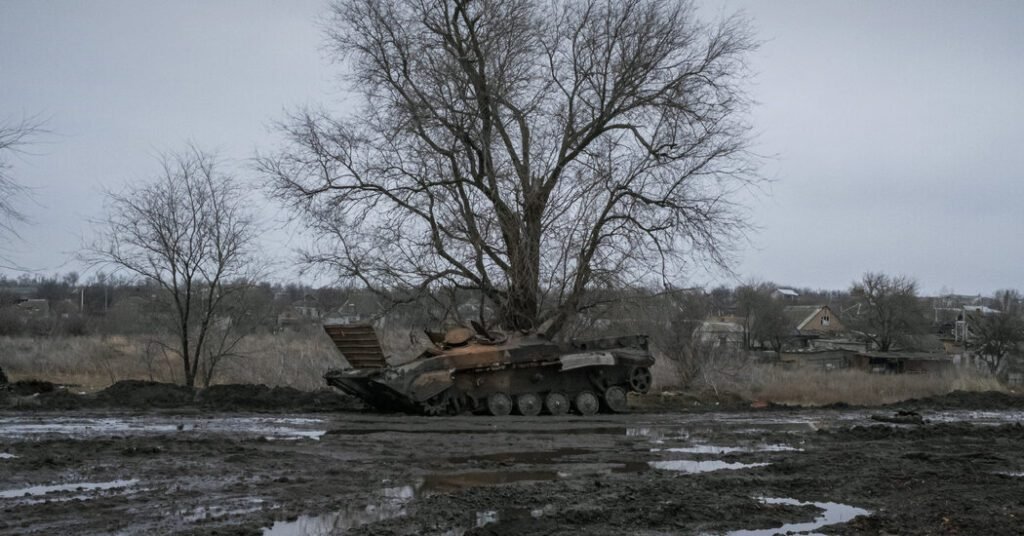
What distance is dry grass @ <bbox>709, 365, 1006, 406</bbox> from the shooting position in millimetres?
27875

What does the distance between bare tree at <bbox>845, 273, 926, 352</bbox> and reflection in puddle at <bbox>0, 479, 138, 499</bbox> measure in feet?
192

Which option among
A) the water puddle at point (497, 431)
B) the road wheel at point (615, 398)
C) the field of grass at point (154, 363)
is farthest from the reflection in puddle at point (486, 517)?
the field of grass at point (154, 363)

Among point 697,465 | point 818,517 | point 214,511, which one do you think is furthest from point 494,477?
point 818,517

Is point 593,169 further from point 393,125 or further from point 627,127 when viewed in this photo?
point 393,125

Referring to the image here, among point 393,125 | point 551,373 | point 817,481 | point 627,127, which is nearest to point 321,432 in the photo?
point 551,373

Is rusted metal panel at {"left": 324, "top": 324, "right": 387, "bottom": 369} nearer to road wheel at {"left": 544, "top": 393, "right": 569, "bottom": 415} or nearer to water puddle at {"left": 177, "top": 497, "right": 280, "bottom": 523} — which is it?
road wheel at {"left": 544, "top": 393, "right": 569, "bottom": 415}

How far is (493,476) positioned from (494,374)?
8.08m

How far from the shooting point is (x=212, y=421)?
15.9 metres

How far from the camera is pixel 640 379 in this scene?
65.8 feet

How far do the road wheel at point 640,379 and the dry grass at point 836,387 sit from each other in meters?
7.21

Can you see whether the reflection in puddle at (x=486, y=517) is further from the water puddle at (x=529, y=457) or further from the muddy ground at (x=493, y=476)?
the water puddle at (x=529, y=457)

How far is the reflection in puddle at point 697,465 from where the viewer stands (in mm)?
11453

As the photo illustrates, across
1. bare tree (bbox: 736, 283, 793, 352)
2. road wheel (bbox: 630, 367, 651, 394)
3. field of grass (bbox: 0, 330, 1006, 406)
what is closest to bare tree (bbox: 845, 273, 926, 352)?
bare tree (bbox: 736, 283, 793, 352)

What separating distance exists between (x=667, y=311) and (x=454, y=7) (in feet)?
29.7
